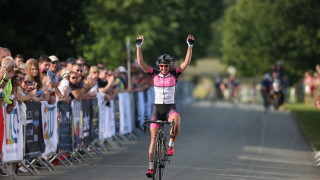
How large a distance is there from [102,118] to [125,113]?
341 cm

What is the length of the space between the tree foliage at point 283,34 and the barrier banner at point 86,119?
4848 cm

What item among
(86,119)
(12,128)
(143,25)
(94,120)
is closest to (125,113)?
(94,120)

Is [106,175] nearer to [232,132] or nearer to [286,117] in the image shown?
[232,132]

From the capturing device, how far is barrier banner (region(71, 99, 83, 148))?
1650 centimetres

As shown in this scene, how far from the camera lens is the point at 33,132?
14367 mm

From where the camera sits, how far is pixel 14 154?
13.4m

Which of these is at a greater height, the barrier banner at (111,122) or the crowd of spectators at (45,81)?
the crowd of spectators at (45,81)

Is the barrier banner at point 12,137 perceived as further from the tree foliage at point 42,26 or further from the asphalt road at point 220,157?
the tree foliage at point 42,26

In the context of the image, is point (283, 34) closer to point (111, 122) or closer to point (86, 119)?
point (111, 122)

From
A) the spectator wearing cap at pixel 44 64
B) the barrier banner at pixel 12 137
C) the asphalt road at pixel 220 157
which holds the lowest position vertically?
the asphalt road at pixel 220 157

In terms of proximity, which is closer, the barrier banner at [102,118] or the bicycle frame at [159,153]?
the bicycle frame at [159,153]

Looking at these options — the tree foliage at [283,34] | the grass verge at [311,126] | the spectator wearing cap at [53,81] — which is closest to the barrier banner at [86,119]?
the spectator wearing cap at [53,81]

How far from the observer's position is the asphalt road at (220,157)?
14.8 m

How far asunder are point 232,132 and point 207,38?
41.0 m
